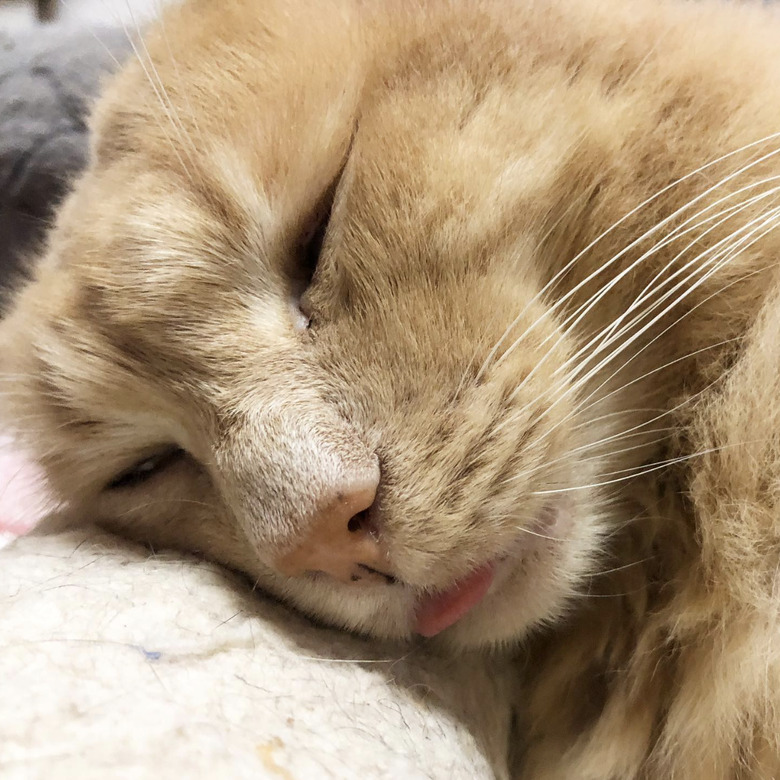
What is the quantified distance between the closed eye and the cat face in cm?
7

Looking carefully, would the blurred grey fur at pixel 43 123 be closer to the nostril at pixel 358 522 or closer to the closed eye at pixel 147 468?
the closed eye at pixel 147 468

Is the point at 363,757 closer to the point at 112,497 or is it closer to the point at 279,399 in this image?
the point at 279,399

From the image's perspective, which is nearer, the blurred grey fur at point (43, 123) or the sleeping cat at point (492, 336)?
the sleeping cat at point (492, 336)

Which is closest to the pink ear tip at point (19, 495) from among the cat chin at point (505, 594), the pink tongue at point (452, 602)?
the cat chin at point (505, 594)

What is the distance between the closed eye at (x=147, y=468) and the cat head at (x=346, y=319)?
1.9 inches

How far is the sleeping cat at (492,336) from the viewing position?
2.35 feet

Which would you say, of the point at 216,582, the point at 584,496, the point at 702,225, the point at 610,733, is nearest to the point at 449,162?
the point at 702,225

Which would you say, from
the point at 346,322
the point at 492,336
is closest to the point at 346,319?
the point at 346,322

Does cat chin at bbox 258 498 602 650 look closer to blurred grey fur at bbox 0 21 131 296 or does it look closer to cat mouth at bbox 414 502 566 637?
cat mouth at bbox 414 502 566 637

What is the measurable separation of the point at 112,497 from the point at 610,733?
2.21 ft

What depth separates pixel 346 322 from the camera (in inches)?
31.4

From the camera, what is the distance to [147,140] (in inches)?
34.9

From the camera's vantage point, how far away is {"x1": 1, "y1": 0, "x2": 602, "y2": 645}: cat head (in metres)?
0.71

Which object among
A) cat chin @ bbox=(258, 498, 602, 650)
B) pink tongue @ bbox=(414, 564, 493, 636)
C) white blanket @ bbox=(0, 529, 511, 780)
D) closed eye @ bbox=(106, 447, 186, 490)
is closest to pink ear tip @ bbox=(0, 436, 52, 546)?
closed eye @ bbox=(106, 447, 186, 490)
